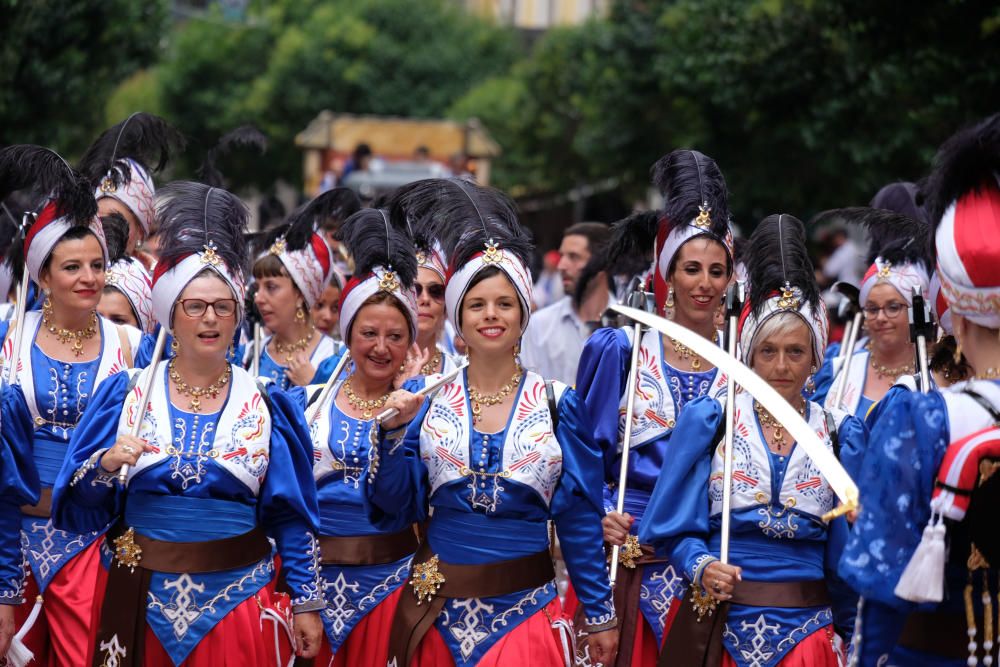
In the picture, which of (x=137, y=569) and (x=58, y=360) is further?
(x=58, y=360)

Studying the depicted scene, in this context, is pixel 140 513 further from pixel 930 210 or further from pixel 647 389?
pixel 930 210

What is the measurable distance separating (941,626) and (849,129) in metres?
11.4

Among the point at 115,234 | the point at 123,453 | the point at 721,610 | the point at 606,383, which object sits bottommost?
the point at 721,610

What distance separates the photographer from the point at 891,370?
25.4 feet

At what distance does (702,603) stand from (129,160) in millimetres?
4355

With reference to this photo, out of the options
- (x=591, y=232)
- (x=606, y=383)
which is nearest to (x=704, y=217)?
(x=606, y=383)

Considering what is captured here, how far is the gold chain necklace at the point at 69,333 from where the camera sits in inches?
272

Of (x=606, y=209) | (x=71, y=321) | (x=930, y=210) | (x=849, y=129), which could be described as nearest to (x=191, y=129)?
(x=606, y=209)

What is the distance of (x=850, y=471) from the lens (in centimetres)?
541

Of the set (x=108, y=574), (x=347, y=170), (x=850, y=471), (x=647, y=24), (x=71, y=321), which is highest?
(x=647, y=24)

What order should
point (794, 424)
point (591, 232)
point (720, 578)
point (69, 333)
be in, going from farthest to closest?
point (591, 232) < point (69, 333) < point (720, 578) < point (794, 424)

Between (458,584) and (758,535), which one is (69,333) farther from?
(758,535)

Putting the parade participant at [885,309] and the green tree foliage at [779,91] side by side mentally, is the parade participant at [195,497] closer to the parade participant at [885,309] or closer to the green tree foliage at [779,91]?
the parade participant at [885,309]

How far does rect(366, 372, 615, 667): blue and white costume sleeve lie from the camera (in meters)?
5.32
